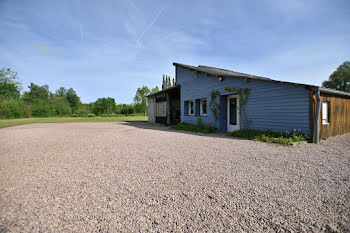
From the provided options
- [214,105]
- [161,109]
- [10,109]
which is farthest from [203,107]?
[10,109]

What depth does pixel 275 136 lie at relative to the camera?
737cm

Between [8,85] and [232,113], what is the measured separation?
169ft

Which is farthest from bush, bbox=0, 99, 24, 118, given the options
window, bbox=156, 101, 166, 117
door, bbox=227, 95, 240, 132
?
door, bbox=227, 95, 240, 132

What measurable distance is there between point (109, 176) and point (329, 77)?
5465cm

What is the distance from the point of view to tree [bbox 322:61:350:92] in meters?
36.4

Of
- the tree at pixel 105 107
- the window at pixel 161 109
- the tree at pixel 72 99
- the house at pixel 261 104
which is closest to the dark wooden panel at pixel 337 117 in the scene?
the house at pixel 261 104

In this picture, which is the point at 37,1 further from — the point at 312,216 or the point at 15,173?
the point at 312,216

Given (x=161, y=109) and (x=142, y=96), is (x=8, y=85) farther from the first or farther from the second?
(x=161, y=109)

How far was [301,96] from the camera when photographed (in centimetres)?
686

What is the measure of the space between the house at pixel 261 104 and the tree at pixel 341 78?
39635 millimetres

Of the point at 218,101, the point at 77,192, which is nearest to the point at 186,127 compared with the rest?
the point at 218,101

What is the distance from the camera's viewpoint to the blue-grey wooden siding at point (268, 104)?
692 centimetres

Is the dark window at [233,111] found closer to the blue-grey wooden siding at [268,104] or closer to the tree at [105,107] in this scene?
the blue-grey wooden siding at [268,104]

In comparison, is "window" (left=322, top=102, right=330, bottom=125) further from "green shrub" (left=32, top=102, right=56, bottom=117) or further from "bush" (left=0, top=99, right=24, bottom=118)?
"green shrub" (left=32, top=102, right=56, bottom=117)
